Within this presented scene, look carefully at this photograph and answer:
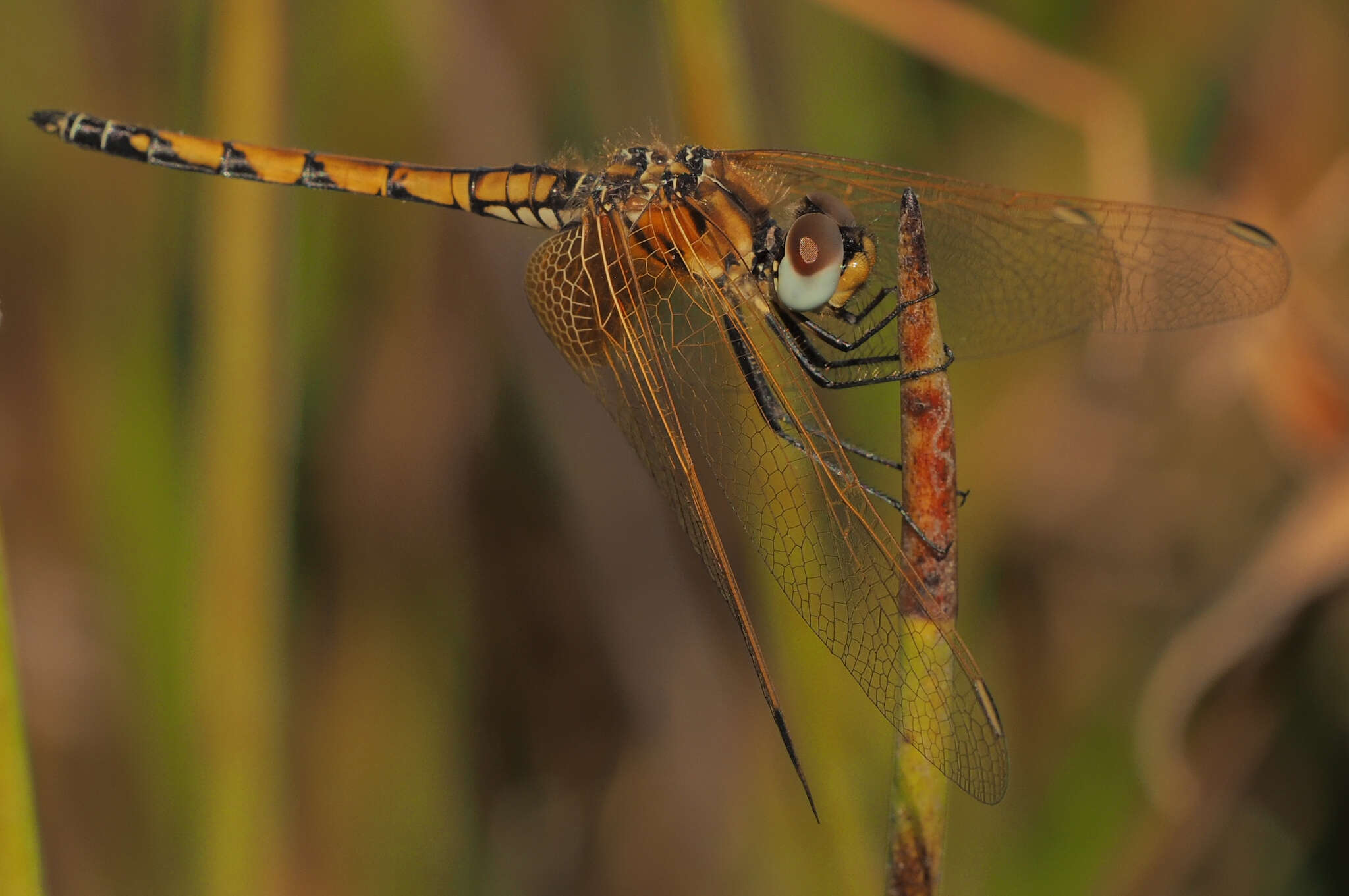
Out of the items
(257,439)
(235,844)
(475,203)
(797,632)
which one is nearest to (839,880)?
(797,632)

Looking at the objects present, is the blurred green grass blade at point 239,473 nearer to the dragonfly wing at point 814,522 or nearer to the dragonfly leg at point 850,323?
the dragonfly wing at point 814,522

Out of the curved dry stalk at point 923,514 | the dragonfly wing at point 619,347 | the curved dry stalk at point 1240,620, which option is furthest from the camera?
the curved dry stalk at point 1240,620

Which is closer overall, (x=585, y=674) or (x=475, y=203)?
(x=475, y=203)

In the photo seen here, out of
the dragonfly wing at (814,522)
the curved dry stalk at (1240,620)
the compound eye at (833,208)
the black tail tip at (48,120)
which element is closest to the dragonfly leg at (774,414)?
the dragonfly wing at (814,522)

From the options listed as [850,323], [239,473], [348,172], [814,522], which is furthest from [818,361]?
[348,172]

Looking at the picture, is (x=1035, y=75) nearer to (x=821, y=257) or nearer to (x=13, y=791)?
(x=821, y=257)

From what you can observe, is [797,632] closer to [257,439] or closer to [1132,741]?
[257,439]

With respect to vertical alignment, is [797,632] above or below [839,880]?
above

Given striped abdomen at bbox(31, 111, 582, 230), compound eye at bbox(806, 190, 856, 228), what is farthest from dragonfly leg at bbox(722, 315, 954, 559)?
striped abdomen at bbox(31, 111, 582, 230)
